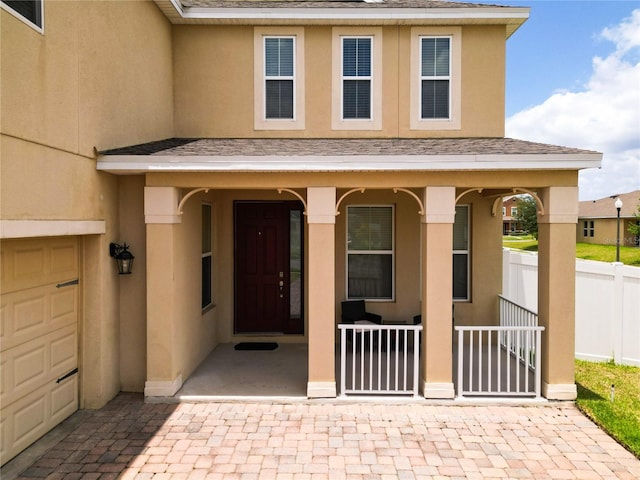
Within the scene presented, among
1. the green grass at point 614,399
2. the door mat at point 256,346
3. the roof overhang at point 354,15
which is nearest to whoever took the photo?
the green grass at point 614,399

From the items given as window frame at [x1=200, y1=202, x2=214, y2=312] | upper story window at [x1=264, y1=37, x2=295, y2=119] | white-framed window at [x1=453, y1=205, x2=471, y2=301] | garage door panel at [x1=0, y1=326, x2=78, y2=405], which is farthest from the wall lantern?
Result: white-framed window at [x1=453, y1=205, x2=471, y2=301]

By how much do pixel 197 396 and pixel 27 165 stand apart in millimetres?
3601

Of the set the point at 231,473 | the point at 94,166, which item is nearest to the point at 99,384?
the point at 231,473

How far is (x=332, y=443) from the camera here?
471 cm

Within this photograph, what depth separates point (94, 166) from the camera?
209 inches

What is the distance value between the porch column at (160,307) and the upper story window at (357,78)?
353cm

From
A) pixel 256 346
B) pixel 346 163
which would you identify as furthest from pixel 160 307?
pixel 346 163

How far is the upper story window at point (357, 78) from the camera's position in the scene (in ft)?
24.7

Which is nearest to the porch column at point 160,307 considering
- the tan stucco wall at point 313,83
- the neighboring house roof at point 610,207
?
the tan stucco wall at point 313,83

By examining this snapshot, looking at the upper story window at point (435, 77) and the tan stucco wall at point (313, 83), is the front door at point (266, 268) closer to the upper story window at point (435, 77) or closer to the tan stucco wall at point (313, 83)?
the tan stucco wall at point (313, 83)

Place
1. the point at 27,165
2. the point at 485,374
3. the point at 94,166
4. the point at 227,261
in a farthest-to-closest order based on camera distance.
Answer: the point at 227,261 < the point at 485,374 < the point at 94,166 < the point at 27,165

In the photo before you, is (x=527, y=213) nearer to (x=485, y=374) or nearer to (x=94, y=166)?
(x=485, y=374)

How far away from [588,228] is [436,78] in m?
39.0

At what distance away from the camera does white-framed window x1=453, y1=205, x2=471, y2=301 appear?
26.8ft
